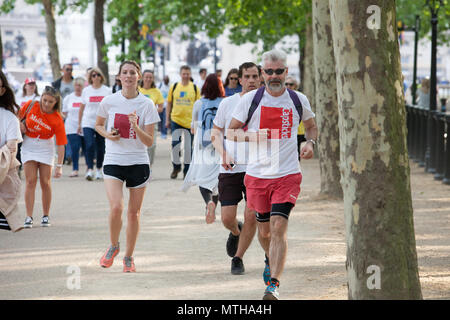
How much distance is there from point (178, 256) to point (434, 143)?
411 inches

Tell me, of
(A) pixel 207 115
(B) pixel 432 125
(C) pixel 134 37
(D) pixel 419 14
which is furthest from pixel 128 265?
(D) pixel 419 14

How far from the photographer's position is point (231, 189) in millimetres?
8797

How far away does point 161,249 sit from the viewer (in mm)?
9820

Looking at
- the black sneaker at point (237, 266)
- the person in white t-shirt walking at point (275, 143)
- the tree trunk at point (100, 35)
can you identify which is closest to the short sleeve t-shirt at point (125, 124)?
the black sneaker at point (237, 266)

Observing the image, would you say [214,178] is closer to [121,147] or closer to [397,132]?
[121,147]

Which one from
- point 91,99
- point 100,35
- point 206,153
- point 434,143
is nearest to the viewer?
point 206,153

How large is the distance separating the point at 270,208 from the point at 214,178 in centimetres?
391

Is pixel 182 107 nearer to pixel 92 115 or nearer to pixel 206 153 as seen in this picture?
pixel 92 115

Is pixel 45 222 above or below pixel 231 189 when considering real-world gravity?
below

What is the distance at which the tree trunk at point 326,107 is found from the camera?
1473cm

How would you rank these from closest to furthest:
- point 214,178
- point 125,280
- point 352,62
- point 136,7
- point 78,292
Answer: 1. point 352,62
2. point 78,292
3. point 125,280
4. point 214,178
5. point 136,7

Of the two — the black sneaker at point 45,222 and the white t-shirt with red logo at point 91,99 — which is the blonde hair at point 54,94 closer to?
the black sneaker at point 45,222

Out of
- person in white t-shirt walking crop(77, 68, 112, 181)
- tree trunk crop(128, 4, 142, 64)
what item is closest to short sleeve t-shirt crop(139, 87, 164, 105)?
person in white t-shirt walking crop(77, 68, 112, 181)
